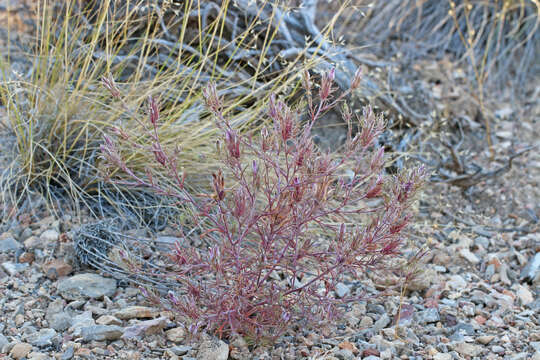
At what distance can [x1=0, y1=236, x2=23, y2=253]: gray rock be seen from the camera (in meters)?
2.22

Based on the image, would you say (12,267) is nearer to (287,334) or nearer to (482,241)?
(287,334)

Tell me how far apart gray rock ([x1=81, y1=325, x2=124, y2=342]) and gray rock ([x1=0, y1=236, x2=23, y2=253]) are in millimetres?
636

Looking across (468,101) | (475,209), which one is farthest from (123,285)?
(468,101)

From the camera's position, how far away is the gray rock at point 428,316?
80.6 inches

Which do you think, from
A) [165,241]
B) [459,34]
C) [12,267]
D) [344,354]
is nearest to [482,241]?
[344,354]

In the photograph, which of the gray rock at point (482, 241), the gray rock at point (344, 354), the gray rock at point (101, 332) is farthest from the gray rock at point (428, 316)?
the gray rock at point (101, 332)

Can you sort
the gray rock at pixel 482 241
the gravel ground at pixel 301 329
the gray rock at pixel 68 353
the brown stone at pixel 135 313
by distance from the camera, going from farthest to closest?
the gray rock at pixel 482 241 < the brown stone at pixel 135 313 < the gravel ground at pixel 301 329 < the gray rock at pixel 68 353

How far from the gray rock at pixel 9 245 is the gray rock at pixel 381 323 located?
133cm

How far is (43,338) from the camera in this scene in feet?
5.71

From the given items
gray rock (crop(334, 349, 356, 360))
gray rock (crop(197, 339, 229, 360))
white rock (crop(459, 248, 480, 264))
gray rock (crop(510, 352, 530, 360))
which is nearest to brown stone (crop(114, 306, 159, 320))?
gray rock (crop(197, 339, 229, 360))

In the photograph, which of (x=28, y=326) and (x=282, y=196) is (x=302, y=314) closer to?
(x=282, y=196)

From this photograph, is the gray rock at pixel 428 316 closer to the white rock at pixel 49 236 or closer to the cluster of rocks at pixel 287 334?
the cluster of rocks at pixel 287 334

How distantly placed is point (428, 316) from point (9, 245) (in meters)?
1.54

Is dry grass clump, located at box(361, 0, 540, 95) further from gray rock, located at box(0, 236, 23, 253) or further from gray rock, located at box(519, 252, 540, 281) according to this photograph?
gray rock, located at box(0, 236, 23, 253)
